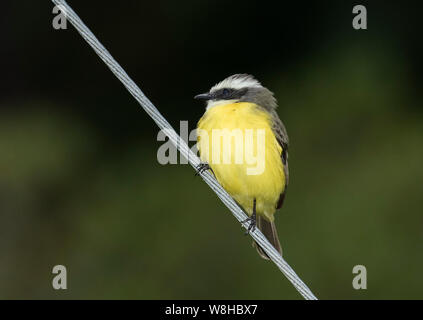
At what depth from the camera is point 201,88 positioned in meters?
7.52

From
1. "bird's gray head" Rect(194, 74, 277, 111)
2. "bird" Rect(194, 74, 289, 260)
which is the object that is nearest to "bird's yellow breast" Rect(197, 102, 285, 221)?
"bird" Rect(194, 74, 289, 260)

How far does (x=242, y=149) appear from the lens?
4004 millimetres

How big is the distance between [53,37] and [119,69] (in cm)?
512

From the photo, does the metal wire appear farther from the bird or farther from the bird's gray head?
the bird's gray head

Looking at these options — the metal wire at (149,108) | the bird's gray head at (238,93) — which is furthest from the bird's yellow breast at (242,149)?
the metal wire at (149,108)

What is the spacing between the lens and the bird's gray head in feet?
14.4

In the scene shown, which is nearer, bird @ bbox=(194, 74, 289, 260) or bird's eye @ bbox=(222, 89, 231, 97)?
bird @ bbox=(194, 74, 289, 260)

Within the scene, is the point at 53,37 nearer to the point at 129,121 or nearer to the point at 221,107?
the point at 129,121

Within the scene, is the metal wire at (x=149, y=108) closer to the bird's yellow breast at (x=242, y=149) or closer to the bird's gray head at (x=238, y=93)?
the bird's yellow breast at (x=242, y=149)

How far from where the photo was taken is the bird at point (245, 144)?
403 cm

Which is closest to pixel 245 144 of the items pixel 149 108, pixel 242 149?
pixel 242 149

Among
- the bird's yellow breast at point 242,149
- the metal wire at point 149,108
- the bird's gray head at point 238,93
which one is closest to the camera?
the metal wire at point 149,108
